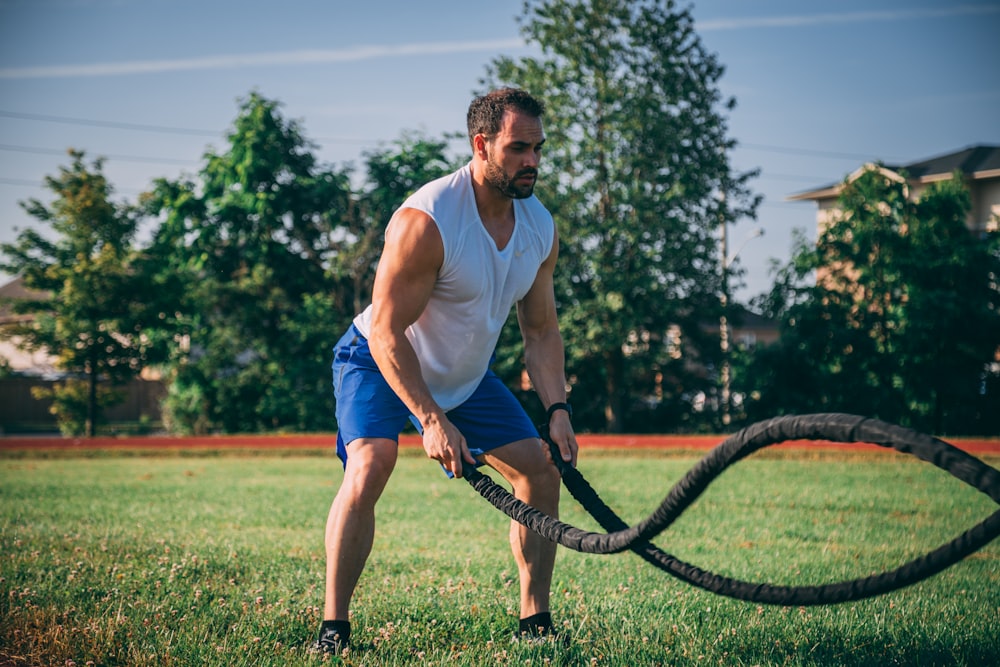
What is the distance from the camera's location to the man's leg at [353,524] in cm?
353

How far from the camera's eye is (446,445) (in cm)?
339

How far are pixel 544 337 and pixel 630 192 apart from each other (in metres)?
23.9

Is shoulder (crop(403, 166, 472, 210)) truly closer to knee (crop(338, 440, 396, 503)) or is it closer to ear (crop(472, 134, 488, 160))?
ear (crop(472, 134, 488, 160))

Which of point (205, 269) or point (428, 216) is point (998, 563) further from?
point (205, 269)

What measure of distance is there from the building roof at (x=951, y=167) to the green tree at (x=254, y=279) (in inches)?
725

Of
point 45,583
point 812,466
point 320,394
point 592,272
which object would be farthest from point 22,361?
point 45,583

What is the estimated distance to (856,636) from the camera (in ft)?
12.8

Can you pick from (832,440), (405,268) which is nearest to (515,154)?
(405,268)

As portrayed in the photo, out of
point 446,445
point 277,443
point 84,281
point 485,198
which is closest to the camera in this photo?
point 446,445

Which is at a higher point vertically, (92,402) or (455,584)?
(92,402)

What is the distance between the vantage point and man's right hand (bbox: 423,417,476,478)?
3385 millimetres

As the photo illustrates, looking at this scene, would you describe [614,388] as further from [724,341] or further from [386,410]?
[386,410]

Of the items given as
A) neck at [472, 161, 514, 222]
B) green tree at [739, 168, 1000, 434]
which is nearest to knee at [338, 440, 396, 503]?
neck at [472, 161, 514, 222]

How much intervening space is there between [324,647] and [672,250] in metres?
24.9
